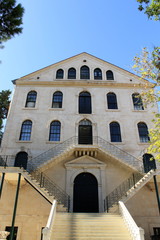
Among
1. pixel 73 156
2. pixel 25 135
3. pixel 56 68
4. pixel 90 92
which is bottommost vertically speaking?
pixel 73 156

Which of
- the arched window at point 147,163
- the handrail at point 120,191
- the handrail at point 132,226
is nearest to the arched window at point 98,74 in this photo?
the arched window at point 147,163

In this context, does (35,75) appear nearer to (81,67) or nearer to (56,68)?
(56,68)

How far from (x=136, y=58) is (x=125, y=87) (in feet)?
29.1

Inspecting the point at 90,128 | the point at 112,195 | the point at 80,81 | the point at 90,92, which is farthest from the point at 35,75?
the point at 112,195

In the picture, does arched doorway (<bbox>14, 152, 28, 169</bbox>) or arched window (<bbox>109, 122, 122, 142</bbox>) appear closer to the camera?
arched doorway (<bbox>14, 152, 28, 169</bbox>)

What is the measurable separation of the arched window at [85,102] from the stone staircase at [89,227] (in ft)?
33.1

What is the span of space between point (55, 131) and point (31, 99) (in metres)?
4.74

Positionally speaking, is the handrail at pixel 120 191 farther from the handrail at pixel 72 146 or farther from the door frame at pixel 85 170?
the handrail at pixel 72 146

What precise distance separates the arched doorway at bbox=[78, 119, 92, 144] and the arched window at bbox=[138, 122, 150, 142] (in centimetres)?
475

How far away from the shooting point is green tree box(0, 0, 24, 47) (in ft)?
31.2

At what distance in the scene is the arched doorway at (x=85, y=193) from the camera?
13.8 metres

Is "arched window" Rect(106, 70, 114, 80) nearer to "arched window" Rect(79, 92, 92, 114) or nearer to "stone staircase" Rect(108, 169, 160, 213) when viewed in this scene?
"arched window" Rect(79, 92, 92, 114)

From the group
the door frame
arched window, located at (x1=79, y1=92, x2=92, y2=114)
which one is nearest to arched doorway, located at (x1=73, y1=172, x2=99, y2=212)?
the door frame

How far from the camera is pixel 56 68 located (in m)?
21.6
